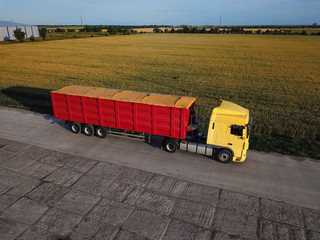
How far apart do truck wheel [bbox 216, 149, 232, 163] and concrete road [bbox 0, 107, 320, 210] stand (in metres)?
0.27

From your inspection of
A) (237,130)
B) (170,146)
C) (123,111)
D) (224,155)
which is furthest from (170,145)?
(237,130)

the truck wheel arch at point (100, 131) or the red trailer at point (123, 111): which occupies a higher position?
the red trailer at point (123, 111)

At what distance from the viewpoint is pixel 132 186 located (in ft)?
34.3

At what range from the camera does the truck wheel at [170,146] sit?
13.0 m

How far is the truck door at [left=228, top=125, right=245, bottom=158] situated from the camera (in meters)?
11.5

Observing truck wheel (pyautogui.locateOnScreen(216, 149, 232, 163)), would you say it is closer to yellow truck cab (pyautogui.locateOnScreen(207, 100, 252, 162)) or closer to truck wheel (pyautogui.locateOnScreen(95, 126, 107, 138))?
yellow truck cab (pyautogui.locateOnScreen(207, 100, 252, 162))

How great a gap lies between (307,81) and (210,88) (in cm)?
1414

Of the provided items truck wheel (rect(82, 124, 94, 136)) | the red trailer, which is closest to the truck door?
the red trailer

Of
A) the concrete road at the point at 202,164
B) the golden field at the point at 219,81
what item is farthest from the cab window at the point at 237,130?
the golden field at the point at 219,81

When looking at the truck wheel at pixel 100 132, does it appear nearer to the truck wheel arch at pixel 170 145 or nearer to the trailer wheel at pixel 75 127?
the trailer wheel at pixel 75 127

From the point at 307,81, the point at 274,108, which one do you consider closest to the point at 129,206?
the point at 274,108

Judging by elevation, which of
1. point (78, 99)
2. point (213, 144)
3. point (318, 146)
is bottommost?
point (318, 146)

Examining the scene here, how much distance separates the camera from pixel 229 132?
1173 centimetres

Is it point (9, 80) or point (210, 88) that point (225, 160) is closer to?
point (210, 88)
